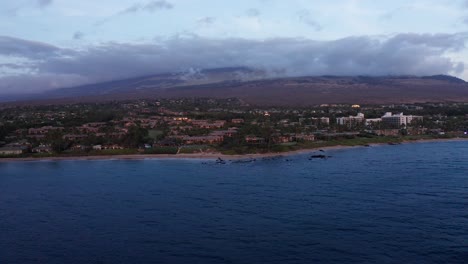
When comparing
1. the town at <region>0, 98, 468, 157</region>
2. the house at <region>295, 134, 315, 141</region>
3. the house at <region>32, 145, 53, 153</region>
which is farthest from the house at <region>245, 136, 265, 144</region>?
the house at <region>32, 145, 53, 153</region>

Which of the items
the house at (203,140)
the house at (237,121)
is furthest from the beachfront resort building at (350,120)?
the house at (203,140)

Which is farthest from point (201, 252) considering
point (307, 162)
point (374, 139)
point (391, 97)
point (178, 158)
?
point (391, 97)

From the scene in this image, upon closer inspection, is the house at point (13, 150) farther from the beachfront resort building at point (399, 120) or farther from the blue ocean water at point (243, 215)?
the beachfront resort building at point (399, 120)

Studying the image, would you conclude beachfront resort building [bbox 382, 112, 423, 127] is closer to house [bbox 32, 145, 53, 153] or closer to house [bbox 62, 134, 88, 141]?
house [bbox 62, 134, 88, 141]

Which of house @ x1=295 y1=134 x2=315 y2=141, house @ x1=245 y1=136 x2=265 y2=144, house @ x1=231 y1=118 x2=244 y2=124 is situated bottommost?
house @ x1=295 y1=134 x2=315 y2=141

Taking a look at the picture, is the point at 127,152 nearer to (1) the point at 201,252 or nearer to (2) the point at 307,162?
(2) the point at 307,162

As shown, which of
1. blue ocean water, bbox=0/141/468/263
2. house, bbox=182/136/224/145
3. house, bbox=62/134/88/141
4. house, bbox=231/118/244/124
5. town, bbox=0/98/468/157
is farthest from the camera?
house, bbox=231/118/244/124
